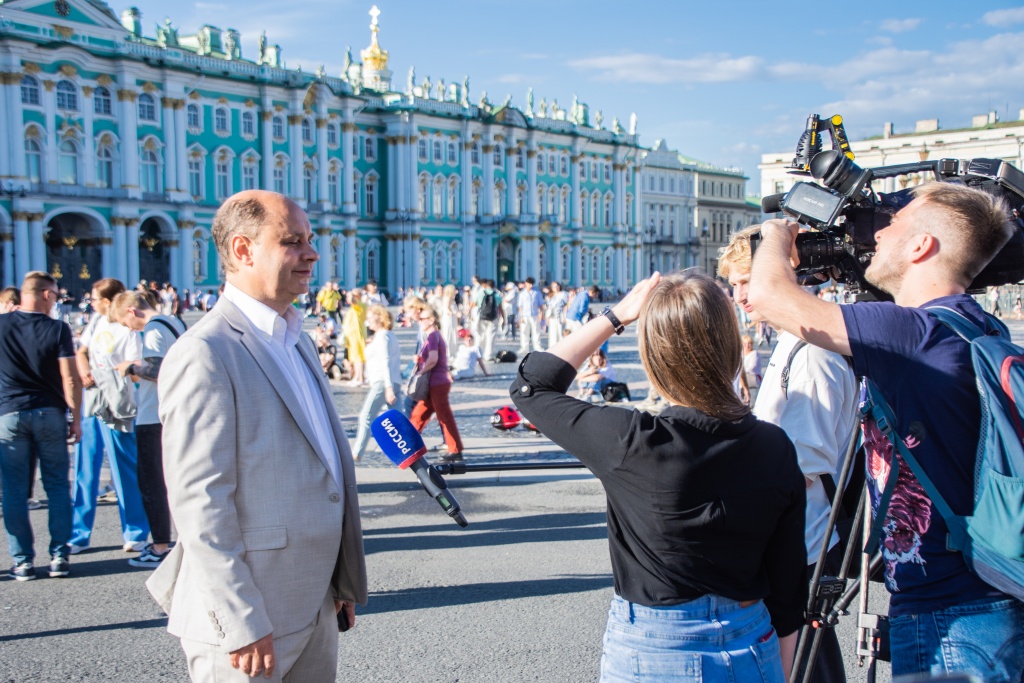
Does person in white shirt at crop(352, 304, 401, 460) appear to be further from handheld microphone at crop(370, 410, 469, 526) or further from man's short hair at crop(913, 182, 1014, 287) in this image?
man's short hair at crop(913, 182, 1014, 287)

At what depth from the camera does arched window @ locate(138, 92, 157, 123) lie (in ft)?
147

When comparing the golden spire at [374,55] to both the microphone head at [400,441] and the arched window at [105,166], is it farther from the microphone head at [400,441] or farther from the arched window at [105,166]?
the microphone head at [400,441]

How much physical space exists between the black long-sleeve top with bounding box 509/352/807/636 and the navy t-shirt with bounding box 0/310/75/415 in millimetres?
4768

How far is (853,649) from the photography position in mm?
4773

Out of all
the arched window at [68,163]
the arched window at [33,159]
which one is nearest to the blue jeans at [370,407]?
the arched window at [33,159]

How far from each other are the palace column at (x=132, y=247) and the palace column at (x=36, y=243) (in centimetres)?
363

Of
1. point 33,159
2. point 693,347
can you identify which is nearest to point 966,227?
point 693,347

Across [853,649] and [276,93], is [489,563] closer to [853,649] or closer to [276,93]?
[853,649]

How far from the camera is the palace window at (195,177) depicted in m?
47.1

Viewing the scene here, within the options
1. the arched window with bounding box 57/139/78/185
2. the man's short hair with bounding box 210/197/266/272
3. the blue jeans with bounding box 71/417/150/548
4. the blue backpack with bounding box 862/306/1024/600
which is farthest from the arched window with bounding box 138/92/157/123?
the blue backpack with bounding box 862/306/1024/600

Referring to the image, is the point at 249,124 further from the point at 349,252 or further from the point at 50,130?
the point at 50,130

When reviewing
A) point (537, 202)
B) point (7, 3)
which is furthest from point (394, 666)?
point (537, 202)

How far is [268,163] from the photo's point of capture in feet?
165

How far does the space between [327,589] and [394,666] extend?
1965mm
